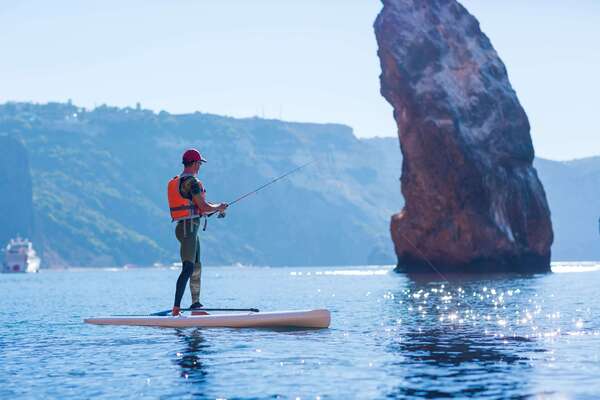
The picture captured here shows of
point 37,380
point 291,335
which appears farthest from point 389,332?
point 37,380

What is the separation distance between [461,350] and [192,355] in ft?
16.2

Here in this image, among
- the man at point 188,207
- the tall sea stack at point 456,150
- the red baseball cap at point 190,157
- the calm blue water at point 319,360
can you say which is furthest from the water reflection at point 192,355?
the tall sea stack at point 456,150

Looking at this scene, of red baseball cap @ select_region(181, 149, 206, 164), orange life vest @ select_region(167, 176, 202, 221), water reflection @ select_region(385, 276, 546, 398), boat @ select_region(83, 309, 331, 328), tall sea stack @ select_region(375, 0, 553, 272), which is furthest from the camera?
tall sea stack @ select_region(375, 0, 553, 272)

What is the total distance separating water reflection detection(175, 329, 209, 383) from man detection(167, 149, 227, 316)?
50.8 inches

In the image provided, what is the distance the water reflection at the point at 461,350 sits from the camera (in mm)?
13359

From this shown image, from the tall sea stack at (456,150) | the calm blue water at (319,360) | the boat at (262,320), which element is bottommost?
the calm blue water at (319,360)

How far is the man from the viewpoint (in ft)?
72.9

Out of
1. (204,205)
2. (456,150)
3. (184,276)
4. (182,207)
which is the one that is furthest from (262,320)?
(456,150)

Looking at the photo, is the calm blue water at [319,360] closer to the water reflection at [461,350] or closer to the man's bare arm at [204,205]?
the water reflection at [461,350]

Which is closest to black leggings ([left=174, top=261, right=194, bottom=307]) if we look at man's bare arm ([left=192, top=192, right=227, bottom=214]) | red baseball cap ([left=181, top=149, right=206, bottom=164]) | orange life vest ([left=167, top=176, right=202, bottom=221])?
orange life vest ([left=167, top=176, right=202, bottom=221])

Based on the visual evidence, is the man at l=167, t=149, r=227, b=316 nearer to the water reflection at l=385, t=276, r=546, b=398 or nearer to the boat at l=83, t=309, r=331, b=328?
the boat at l=83, t=309, r=331, b=328

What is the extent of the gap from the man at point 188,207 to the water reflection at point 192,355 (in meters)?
1.29

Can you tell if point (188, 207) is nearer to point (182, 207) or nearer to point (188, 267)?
point (182, 207)

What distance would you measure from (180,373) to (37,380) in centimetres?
214
